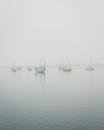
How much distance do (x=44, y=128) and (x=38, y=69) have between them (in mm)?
129169

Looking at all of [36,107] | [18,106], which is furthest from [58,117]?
[18,106]

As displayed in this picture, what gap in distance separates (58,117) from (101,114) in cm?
851

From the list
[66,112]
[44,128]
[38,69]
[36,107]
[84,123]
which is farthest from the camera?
[38,69]

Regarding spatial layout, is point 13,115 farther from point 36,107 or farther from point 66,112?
point 66,112

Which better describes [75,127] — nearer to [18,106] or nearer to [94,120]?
[94,120]

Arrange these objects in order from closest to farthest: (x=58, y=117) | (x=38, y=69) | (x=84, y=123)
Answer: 1. (x=84, y=123)
2. (x=58, y=117)
3. (x=38, y=69)

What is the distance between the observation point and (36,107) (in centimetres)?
3744

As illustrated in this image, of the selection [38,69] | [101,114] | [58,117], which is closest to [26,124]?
[58,117]

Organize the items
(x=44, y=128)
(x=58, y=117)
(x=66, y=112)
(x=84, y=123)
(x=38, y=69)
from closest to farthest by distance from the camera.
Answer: (x=44, y=128), (x=84, y=123), (x=58, y=117), (x=66, y=112), (x=38, y=69)

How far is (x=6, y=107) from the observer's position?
37969mm

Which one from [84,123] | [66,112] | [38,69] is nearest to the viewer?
[84,123]

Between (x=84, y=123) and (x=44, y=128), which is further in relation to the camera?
(x=84, y=123)

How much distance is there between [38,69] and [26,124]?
126955mm

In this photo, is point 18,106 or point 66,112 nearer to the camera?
point 66,112
